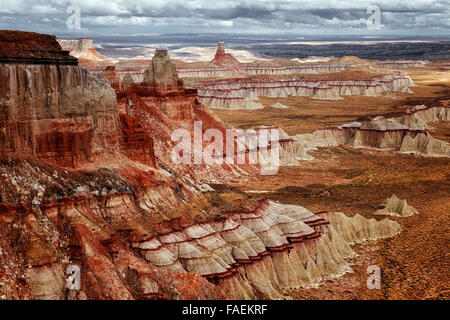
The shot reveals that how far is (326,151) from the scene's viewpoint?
64625mm

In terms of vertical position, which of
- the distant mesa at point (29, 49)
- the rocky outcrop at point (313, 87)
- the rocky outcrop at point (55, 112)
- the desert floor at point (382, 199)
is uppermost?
the distant mesa at point (29, 49)

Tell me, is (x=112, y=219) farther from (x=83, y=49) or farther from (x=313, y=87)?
(x=83, y=49)

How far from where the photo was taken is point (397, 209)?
39219mm

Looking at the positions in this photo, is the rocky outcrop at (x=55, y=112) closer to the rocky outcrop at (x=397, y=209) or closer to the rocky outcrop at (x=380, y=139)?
the rocky outcrop at (x=397, y=209)

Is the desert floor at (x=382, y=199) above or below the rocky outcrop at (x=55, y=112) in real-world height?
below

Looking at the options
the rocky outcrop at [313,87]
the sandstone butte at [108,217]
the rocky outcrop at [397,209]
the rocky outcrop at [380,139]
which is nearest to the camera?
the sandstone butte at [108,217]

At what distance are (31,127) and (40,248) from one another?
6.25m

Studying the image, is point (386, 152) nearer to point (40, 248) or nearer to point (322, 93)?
point (40, 248)

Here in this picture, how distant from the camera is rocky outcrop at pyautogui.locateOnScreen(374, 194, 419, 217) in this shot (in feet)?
127

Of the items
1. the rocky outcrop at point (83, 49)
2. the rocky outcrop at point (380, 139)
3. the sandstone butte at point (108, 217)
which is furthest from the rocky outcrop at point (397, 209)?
the rocky outcrop at point (83, 49)

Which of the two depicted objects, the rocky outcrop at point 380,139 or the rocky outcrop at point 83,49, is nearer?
the rocky outcrop at point 380,139

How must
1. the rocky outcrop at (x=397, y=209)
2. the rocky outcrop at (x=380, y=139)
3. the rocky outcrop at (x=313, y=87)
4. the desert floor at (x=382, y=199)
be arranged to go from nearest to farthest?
the desert floor at (x=382, y=199), the rocky outcrop at (x=397, y=209), the rocky outcrop at (x=380, y=139), the rocky outcrop at (x=313, y=87)

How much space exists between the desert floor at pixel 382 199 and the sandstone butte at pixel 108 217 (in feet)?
6.81

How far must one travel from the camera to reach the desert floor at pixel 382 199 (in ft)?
86.7
